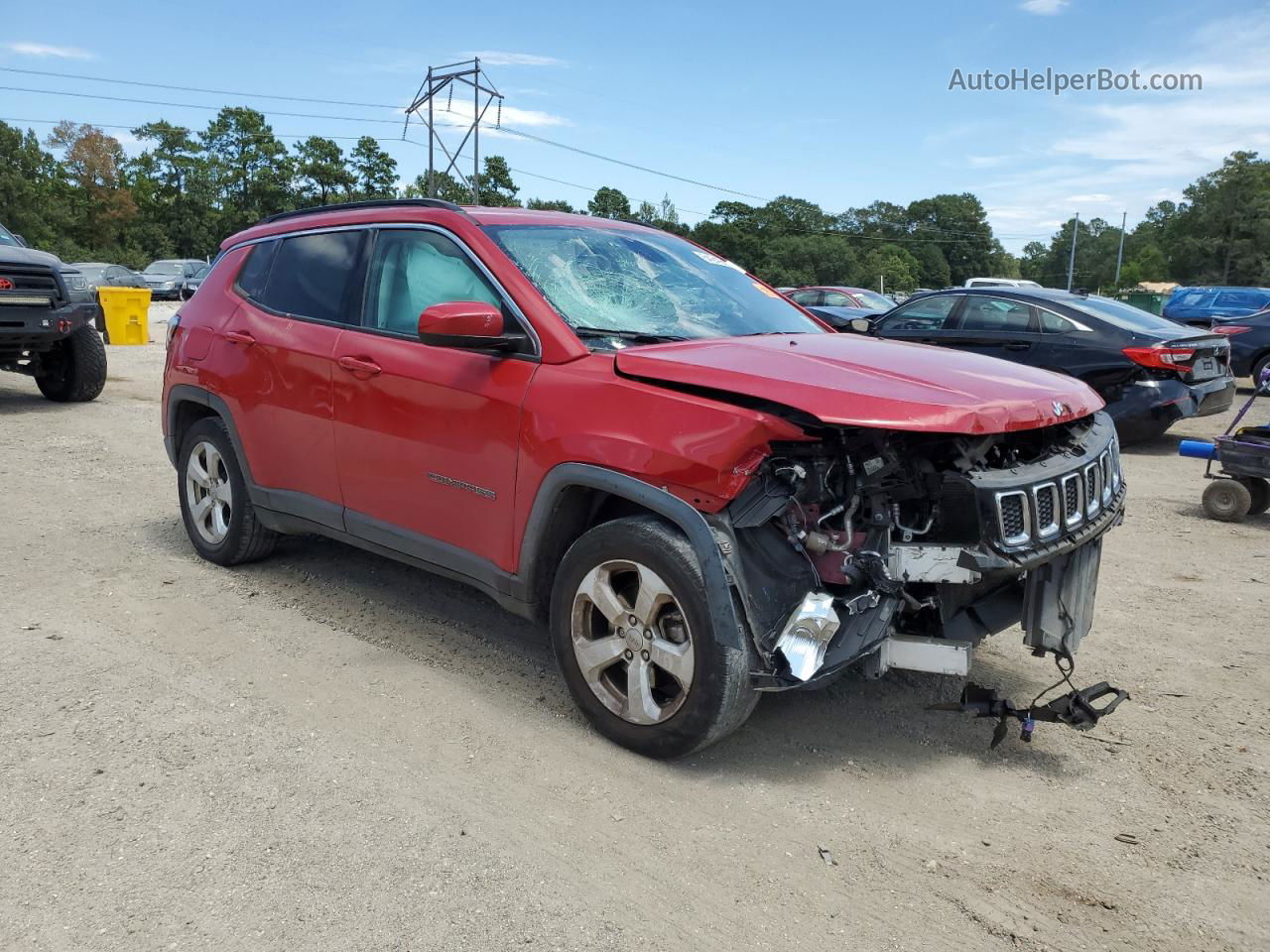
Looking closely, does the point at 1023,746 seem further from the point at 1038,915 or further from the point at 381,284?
the point at 381,284

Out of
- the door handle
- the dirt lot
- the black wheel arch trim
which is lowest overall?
the dirt lot

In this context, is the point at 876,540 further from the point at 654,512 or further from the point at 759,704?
the point at 759,704

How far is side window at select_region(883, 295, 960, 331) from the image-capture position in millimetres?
10664

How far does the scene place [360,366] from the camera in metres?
4.22

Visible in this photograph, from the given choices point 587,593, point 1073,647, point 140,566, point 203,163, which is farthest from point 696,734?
point 203,163

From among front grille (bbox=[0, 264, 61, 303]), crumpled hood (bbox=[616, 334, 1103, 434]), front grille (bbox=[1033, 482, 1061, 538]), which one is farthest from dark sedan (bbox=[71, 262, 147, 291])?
front grille (bbox=[1033, 482, 1061, 538])

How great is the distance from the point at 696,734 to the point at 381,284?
2397 millimetres

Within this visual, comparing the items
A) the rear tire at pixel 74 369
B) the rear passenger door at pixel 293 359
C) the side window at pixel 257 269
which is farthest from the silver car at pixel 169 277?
the rear passenger door at pixel 293 359

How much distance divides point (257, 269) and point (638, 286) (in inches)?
87.4

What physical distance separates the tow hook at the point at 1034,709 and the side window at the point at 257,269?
374 centimetres

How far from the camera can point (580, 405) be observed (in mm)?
3389

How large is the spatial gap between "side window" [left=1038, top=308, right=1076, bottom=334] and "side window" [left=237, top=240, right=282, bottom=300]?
7343mm

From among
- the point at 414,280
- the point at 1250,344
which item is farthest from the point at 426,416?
the point at 1250,344

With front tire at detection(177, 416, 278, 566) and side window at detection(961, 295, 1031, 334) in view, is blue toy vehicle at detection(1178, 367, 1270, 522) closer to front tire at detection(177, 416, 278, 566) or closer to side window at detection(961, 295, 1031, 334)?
side window at detection(961, 295, 1031, 334)
